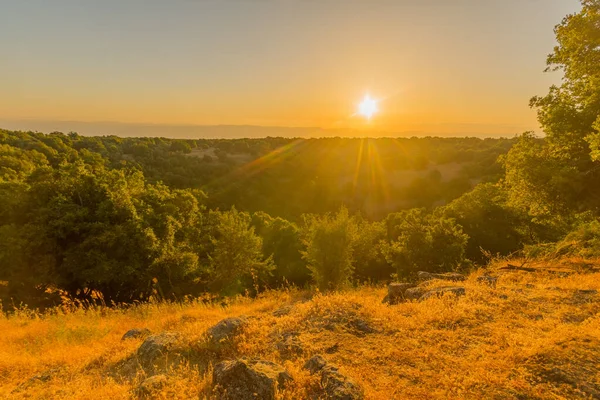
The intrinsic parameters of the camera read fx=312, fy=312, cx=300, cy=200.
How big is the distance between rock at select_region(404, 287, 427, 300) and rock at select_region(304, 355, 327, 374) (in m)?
5.45

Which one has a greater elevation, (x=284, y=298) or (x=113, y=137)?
(x=113, y=137)

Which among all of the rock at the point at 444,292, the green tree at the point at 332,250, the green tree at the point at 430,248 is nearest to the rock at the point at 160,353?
the rock at the point at 444,292

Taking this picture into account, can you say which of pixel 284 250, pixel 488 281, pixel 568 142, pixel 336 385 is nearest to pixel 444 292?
pixel 488 281

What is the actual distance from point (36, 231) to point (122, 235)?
416 centimetres

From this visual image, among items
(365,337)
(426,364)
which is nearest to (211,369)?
(365,337)

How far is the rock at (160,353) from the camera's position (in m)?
6.21

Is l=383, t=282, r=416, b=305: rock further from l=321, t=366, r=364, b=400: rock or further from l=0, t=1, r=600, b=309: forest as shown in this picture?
l=321, t=366, r=364, b=400: rock

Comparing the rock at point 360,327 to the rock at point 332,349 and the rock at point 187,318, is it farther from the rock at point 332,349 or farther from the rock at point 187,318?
the rock at point 187,318

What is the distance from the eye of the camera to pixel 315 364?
17.5ft

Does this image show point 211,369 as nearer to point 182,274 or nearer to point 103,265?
point 103,265

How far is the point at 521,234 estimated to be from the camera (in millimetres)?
33969

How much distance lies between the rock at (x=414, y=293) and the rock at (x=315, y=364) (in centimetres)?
545

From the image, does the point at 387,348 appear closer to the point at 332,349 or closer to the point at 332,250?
the point at 332,349

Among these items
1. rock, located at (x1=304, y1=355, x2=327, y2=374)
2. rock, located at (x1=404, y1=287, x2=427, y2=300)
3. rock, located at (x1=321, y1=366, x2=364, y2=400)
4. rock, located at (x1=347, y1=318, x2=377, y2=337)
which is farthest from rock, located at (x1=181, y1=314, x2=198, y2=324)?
rock, located at (x1=404, y1=287, x2=427, y2=300)
